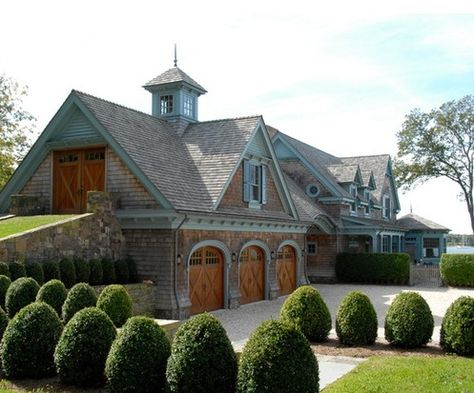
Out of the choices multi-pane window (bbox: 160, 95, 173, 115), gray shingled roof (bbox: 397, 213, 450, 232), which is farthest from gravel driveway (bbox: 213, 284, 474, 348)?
gray shingled roof (bbox: 397, 213, 450, 232)

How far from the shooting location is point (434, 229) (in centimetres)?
4262

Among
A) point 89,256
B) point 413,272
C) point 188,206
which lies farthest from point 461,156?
point 89,256

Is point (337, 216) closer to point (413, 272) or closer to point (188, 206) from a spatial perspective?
point (413, 272)

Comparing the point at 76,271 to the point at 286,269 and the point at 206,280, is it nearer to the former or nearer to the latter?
the point at 206,280

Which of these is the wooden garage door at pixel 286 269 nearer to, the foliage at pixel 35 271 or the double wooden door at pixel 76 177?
the double wooden door at pixel 76 177

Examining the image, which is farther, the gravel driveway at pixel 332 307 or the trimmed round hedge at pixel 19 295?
the gravel driveway at pixel 332 307

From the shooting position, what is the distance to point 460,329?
11.3m

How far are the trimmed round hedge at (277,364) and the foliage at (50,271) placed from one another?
8396 millimetres

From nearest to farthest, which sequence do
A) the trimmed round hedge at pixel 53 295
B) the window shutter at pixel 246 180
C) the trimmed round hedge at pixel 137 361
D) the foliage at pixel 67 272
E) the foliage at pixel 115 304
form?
the trimmed round hedge at pixel 137 361 → the trimmed round hedge at pixel 53 295 → the foliage at pixel 115 304 → the foliage at pixel 67 272 → the window shutter at pixel 246 180

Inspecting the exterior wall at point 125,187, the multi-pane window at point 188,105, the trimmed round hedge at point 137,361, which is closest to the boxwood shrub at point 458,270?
the multi-pane window at point 188,105

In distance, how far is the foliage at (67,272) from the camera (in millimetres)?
14945

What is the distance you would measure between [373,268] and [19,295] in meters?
23.9

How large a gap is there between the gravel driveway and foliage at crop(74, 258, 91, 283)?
13.6ft

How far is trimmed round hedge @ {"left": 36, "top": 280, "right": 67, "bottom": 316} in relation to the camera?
1110 cm
